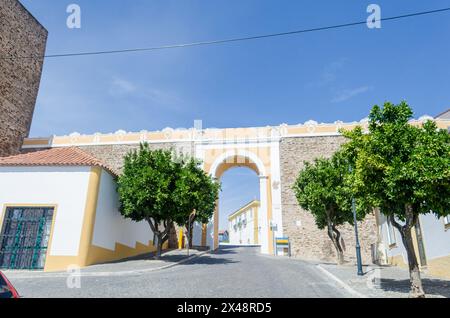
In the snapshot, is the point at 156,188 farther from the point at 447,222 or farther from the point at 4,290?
the point at 447,222

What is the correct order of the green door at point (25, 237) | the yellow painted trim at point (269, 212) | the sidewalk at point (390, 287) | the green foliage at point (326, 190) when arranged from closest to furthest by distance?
the sidewalk at point (390, 287), the green door at point (25, 237), the green foliage at point (326, 190), the yellow painted trim at point (269, 212)

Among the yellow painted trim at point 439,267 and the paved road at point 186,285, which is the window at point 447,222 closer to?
the yellow painted trim at point 439,267

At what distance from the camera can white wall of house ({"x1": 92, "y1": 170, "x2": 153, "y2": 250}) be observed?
15945 mm

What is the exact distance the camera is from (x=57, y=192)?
49.9 ft

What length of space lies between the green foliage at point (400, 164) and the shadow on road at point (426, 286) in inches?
92.7

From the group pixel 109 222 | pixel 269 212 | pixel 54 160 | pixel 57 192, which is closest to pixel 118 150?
pixel 54 160

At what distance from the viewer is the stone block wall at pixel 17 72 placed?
1051 inches

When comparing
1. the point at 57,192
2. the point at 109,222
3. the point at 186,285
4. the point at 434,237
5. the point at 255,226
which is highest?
the point at 255,226

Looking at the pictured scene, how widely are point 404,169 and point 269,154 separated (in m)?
19.8

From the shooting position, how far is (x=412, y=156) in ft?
28.9


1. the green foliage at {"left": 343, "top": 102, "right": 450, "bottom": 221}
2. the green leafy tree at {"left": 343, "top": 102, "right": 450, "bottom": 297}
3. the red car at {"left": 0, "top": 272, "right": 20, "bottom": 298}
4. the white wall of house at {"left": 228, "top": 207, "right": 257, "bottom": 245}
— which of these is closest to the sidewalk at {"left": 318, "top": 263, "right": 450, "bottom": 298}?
the green leafy tree at {"left": 343, "top": 102, "right": 450, "bottom": 297}

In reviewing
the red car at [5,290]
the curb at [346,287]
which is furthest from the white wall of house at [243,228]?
the red car at [5,290]

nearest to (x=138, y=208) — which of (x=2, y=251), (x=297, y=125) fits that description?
(x=2, y=251)
